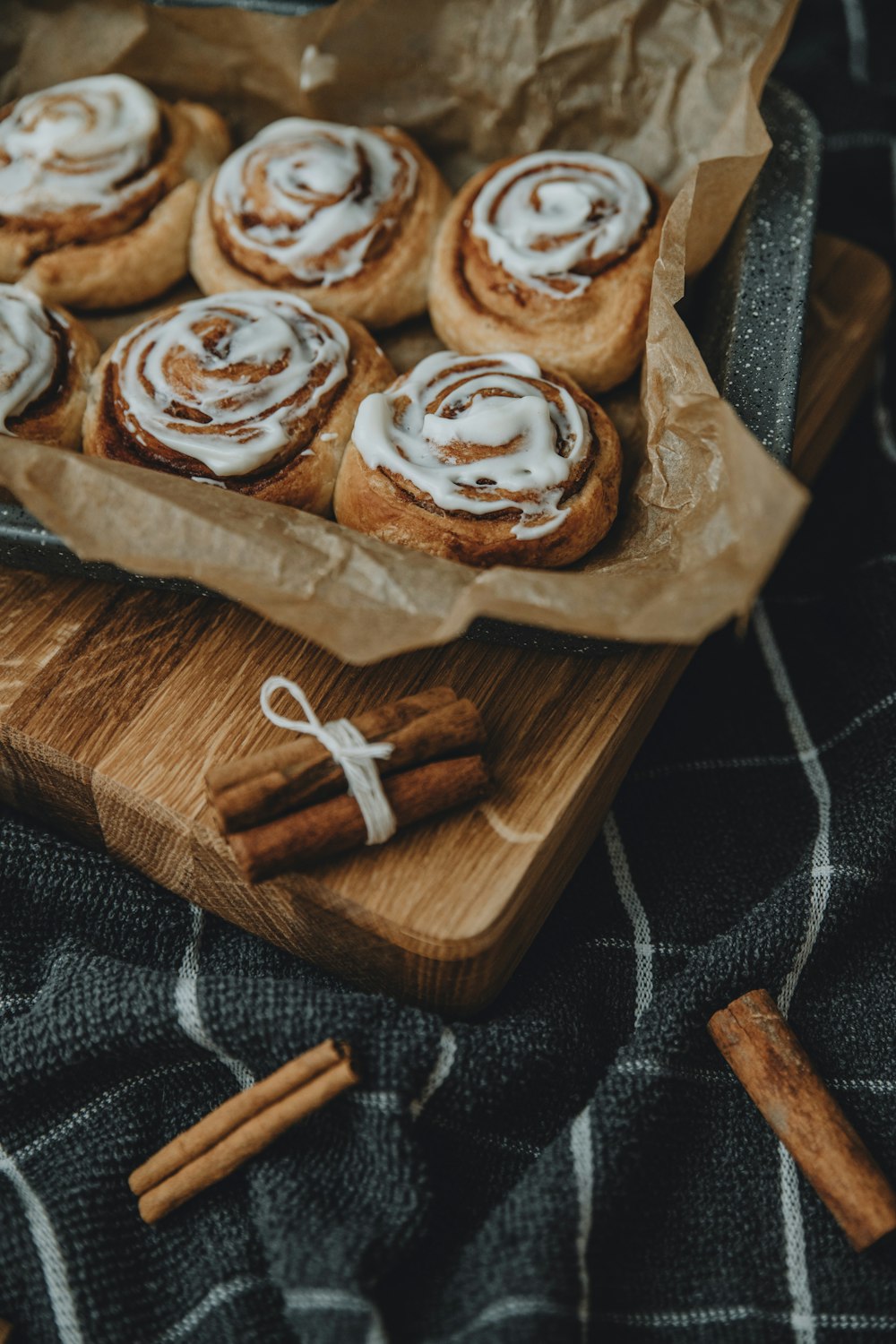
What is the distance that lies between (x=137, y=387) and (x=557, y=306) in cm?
61

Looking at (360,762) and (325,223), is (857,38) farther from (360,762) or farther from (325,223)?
(360,762)

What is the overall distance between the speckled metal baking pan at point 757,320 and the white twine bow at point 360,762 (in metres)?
0.21

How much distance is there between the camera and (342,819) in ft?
4.24

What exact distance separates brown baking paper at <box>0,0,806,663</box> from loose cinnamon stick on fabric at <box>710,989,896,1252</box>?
18.8 inches

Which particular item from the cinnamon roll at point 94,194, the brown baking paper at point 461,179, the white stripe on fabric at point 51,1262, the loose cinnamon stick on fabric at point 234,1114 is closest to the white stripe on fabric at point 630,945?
the loose cinnamon stick on fabric at point 234,1114

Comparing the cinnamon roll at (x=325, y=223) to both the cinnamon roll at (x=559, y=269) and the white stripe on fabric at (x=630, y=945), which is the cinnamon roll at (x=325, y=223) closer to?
the cinnamon roll at (x=559, y=269)

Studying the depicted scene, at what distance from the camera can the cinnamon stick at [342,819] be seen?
1.27 metres

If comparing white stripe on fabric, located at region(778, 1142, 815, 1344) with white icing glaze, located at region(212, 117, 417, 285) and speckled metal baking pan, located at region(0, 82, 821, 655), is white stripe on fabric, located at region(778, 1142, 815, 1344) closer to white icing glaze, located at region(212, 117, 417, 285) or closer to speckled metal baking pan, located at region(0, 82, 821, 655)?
speckled metal baking pan, located at region(0, 82, 821, 655)

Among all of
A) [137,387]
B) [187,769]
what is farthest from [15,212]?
[187,769]

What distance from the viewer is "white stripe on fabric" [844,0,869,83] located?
2465mm

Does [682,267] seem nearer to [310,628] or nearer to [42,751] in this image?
[310,628]

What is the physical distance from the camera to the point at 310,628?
4.16ft

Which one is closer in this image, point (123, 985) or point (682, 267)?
point (123, 985)

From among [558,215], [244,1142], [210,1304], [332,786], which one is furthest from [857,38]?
[210,1304]
